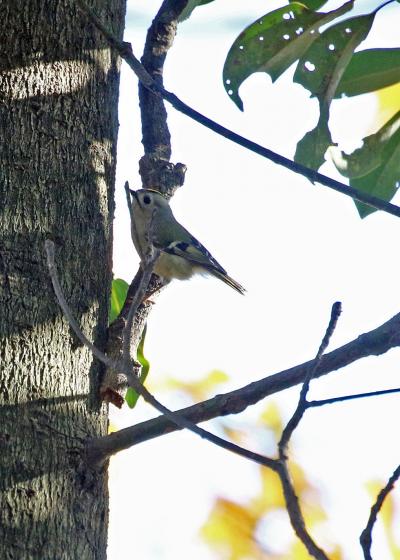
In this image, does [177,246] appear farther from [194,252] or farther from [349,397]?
[349,397]

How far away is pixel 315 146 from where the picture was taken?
1.89m

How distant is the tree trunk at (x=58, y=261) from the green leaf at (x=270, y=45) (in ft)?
0.86

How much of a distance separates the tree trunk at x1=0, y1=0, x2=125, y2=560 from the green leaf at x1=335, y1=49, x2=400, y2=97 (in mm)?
471

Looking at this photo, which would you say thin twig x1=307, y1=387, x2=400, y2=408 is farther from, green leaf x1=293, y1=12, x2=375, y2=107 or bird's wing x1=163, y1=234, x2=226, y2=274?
bird's wing x1=163, y1=234, x2=226, y2=274

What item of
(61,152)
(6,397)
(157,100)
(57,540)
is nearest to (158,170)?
(157,100)

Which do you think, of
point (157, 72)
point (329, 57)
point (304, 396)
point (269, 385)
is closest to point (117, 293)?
point (157, 72)

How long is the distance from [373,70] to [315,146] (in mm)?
193

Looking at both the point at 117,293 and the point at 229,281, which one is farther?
the point at 229,281

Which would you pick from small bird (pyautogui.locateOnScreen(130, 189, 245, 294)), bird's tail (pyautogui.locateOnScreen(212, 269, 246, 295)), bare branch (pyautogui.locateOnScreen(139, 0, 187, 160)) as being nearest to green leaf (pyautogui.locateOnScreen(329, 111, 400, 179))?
bare branch (pyautogui.locateOnScreen(139, 0, 187, 160))

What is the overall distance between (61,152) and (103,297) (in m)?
0.27

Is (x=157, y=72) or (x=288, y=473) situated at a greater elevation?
(x=157, y=72)

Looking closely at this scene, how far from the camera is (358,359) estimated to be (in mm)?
1434

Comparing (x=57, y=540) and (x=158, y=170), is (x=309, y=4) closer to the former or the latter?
(x=158, y=170)

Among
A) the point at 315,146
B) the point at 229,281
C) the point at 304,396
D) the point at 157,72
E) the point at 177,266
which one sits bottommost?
the point at 304,396
